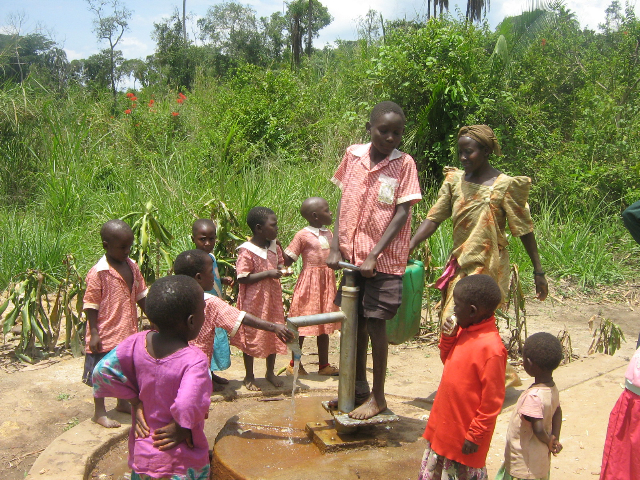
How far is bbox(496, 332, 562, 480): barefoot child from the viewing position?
219 cm

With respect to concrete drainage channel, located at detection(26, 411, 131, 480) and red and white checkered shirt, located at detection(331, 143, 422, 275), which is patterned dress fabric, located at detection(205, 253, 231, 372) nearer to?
concrete drainage channel, located at detection(26, 411, 131, 480)

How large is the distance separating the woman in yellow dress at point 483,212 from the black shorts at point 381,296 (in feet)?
1.51

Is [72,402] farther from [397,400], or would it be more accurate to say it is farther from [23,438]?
[397,400]

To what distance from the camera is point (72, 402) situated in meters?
3.48

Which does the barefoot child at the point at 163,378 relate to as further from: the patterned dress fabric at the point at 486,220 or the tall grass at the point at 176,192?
the tall grass at the point at 176,192

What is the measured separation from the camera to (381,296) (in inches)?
112

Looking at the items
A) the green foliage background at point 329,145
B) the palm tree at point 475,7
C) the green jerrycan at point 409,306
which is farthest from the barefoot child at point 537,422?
the palm tree at point 475,7

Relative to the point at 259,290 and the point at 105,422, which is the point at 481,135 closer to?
the point at 259,290

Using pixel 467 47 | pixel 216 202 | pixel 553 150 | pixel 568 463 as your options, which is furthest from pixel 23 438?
pixel 553 150

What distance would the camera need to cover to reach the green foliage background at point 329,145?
6461 mm

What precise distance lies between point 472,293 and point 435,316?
3.31 metres

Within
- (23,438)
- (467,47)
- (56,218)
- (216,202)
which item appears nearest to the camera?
(23,438)

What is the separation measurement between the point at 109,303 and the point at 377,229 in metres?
1.53

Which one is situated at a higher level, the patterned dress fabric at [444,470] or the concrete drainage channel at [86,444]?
the patterned dress fabric at [444,470]
